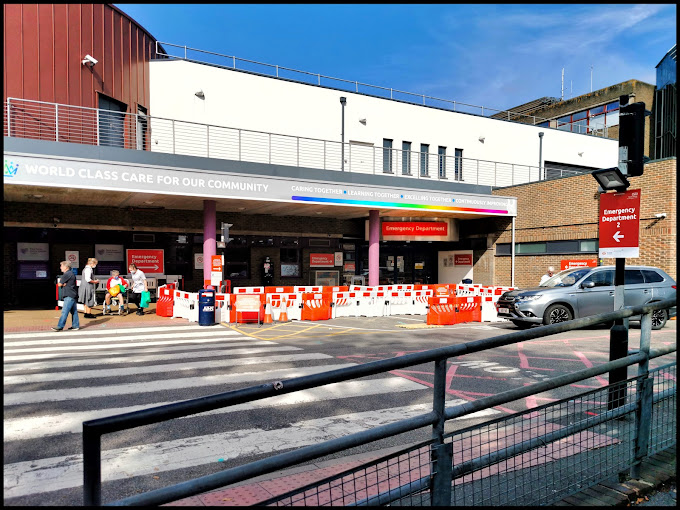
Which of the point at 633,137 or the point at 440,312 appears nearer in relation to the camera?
the point at 633,137

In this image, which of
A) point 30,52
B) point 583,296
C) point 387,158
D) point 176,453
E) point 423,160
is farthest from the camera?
point 423,160

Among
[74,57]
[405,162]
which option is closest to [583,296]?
[405,162]

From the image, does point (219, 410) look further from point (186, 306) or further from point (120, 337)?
point (186, 306)

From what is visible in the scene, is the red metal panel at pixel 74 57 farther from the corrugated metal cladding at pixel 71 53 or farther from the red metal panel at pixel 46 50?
the red metal panel at pixel 46 50

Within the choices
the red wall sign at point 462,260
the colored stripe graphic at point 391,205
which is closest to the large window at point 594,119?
the red wall sign at point 462,260

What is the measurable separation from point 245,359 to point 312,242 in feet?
52.1

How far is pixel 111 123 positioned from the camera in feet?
59.8

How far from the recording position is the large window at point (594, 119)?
122 feet

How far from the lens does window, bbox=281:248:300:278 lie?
23.8 m

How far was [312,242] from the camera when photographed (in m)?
24.5

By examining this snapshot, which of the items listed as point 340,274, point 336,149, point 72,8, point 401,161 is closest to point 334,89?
point 336,149

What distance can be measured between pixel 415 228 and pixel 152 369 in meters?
18.0

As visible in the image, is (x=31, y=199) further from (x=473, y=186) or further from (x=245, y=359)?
(x=473, y=186)

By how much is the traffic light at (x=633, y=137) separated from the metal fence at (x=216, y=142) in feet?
44.2
